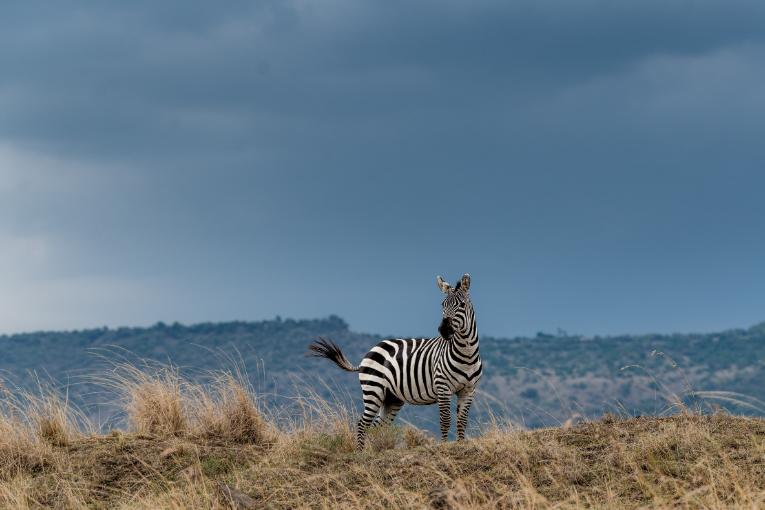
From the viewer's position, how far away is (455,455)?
38.8ft

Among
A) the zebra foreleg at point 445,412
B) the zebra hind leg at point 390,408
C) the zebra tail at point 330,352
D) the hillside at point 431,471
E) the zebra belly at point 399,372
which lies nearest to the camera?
the hillside at point 431,471

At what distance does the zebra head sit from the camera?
14.4 meters

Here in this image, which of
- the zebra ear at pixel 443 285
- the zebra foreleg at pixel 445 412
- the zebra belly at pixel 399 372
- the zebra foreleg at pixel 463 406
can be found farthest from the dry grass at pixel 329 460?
the zebra ear at pixel 443 285

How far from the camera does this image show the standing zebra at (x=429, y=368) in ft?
47.4

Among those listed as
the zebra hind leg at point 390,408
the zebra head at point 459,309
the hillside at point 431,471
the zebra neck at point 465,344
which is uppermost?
the zebra head at point 459,309

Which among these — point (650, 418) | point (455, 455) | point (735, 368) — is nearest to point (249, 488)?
point (455, 455)

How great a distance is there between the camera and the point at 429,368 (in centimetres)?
1516

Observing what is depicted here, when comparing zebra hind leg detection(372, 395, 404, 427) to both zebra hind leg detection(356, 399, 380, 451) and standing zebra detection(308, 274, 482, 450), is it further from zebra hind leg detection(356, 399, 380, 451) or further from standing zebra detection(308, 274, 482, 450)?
zebra hind leg detection(356, 399, 380, 451)

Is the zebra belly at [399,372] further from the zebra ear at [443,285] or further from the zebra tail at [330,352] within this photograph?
the zebra ear at [443,285]

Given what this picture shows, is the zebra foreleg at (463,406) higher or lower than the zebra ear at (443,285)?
lower

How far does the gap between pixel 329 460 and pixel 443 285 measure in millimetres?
3052

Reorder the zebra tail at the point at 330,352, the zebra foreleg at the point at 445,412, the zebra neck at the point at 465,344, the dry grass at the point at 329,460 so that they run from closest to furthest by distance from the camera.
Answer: the dry grass at the point at 329,460 < the zebra neck at the point at 465,344 < the zebra foreleg at the point at 445,412 < the zebra tail at the point at 330,352

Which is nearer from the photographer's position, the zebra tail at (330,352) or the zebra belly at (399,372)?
the zebra belly at (399,372)

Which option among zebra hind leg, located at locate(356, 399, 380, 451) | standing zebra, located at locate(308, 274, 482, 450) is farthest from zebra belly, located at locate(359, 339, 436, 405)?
zebra hind leg, located at locate(356, 399, 380, 451)
